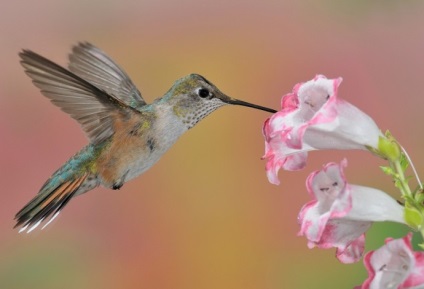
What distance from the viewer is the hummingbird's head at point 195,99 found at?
0.74 metres

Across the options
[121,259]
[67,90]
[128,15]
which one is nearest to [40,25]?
[128,15]

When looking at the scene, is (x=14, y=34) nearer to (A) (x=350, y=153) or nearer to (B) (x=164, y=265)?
(B) (x=164, y=265)

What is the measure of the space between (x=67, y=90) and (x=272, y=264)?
1371 mm

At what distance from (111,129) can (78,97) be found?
0.07 metres

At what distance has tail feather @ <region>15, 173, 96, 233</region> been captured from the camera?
28.8 inches

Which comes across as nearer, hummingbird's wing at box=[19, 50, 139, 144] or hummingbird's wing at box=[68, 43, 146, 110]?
hummingbird's wing at box=[19, 50, 139, 144]

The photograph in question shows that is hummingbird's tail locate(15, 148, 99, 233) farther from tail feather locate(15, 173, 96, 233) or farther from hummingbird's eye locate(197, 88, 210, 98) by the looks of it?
hummingbird's eye locate(197, 88, 210, 98)

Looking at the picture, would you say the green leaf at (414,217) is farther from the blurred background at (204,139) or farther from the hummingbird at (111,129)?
the blurred background at (204,139)

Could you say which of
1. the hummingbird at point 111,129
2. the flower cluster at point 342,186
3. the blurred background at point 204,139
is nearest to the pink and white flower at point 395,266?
the flower cluster at point 342,186

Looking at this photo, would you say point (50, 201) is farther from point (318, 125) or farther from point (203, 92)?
point (318, 125)

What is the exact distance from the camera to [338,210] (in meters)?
0.41

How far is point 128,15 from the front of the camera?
211cm

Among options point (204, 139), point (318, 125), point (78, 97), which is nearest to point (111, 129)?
point (78, 97)

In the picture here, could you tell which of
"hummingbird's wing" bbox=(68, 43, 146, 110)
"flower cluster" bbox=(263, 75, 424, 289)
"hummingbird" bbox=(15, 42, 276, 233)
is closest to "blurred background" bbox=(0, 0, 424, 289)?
"hummingbird's wing" bbox=(68, 43, 146, 110)
